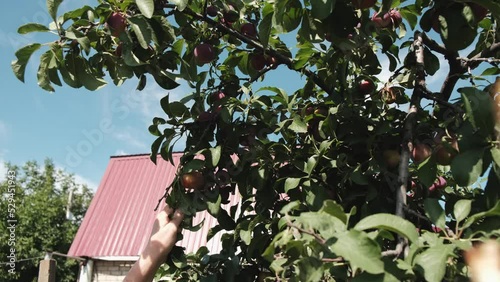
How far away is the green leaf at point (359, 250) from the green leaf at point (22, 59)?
103cm

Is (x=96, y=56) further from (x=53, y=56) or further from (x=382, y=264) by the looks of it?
(x=382, y=264)

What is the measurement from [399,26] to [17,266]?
A: 15100 millimetres

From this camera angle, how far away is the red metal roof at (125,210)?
7.41 metres

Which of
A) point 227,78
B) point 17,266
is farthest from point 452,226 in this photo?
point 17,266

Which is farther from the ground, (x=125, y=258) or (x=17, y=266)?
(x=17, y=266)

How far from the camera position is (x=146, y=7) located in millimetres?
1168

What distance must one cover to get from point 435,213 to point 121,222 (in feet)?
24.1

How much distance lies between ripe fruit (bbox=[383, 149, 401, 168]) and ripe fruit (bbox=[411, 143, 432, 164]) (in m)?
0.05

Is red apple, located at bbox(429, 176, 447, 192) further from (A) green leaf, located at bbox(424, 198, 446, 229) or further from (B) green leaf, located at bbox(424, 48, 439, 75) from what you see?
(A) green leaf, located at bbox(424, 198, 446, 229)

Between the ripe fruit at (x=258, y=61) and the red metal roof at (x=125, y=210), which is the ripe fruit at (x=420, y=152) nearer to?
the ripe fruit at (x=258, y=61)

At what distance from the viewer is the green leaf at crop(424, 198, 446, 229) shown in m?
0.92

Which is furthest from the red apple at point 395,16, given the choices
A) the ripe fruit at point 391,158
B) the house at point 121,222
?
the house at point 121,222

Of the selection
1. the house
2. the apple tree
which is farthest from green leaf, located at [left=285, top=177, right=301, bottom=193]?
the house

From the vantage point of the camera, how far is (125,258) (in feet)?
23.7
